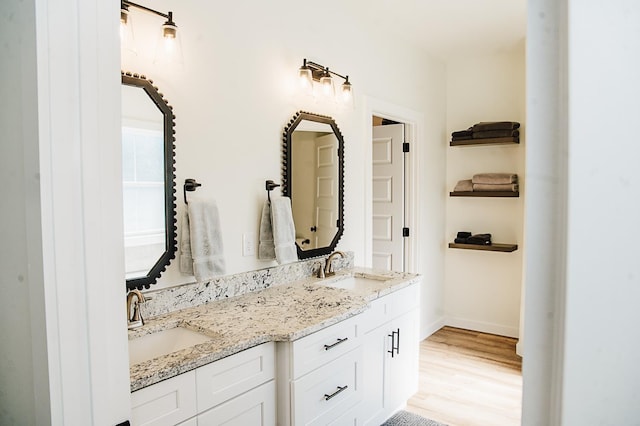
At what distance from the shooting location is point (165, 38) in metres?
1.79

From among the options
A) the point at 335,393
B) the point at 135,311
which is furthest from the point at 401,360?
the point at 135,311

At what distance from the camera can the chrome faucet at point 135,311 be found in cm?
163

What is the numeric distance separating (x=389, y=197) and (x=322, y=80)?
5.86 feet

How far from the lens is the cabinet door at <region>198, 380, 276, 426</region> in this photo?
4.71ft

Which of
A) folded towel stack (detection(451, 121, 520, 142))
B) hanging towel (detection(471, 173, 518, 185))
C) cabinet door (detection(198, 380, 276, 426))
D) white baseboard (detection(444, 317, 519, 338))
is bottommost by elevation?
white baseboard (detection(444, 317, 519, 338))

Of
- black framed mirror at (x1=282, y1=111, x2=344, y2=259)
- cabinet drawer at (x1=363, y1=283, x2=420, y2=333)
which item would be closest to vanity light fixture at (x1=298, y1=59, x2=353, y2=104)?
black framed mirror at (x1=282, y1=111, x2=344, y2=259)

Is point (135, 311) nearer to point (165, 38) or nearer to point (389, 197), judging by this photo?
point (165, 38)

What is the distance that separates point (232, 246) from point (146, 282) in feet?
1.72

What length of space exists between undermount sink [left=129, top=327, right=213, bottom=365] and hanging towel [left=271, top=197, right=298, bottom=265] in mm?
740

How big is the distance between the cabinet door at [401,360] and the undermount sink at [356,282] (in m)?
0.29

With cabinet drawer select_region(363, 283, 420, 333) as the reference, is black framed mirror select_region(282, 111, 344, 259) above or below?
above
